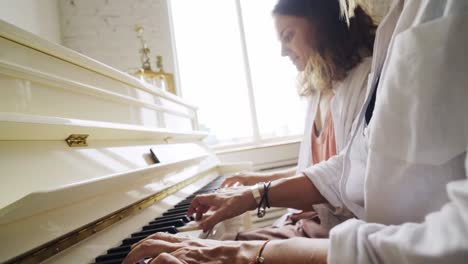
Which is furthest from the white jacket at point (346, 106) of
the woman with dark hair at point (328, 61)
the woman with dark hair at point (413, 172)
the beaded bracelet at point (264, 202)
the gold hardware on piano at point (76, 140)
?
the gold hardware on piano at point (76, 140)

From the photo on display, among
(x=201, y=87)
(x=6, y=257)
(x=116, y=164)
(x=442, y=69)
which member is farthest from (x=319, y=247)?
(x=201, y=87)

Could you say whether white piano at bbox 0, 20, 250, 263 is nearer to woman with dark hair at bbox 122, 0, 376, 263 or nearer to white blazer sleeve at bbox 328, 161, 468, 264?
woman with dark hair at bbox 122, 0, 376, 263

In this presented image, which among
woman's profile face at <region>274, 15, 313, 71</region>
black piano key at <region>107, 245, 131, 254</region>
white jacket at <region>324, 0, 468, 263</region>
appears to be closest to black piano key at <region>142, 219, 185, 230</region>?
black piano key at <region>107, 245, 131, 254</region>

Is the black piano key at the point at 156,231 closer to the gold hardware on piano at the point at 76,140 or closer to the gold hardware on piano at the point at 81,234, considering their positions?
the gold hardware on piano at the point at 81,234

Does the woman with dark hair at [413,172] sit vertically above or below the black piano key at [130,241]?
above

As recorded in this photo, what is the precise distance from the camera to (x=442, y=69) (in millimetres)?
364

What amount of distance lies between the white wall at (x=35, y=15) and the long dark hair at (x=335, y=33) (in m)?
1.73

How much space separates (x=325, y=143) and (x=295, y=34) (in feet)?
1.41

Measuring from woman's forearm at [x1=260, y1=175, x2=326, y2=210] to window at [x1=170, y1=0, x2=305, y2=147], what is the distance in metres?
1.99

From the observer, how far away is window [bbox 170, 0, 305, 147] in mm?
2885

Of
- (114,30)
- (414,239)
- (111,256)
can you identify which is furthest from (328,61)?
(114,30)

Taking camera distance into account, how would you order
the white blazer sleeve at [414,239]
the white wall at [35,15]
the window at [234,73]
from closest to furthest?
the white blazer sleeve at [414,239] < the white wall at [35,15] < the window at [234,73]

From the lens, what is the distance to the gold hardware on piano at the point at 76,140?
65cm

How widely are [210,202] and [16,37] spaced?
0.57 m
